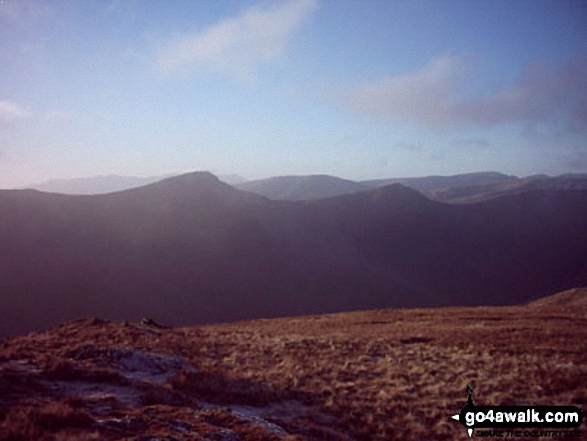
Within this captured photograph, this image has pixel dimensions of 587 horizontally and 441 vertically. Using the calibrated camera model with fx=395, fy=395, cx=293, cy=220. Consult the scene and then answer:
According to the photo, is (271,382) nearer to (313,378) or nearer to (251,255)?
(313,378)

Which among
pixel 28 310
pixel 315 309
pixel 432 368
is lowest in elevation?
pixel 315 309

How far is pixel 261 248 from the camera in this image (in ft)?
326

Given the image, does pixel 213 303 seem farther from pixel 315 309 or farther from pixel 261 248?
pixel 261 248

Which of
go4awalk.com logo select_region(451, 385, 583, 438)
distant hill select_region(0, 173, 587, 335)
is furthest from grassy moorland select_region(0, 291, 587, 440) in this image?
distant hill select_region(0, 173, 587, 335)

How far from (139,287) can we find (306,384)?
210ft

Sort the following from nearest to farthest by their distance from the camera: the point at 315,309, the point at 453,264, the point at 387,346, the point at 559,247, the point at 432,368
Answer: the point at 432,368, the point at 387,346, the point at 315,309, the point at 453,264, the point at 559,247

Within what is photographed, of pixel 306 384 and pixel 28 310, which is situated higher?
pixel 306 384

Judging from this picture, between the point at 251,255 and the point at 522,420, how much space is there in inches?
3403

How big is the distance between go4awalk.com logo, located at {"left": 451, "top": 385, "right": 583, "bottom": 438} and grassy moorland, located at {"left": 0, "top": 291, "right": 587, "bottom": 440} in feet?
1.61

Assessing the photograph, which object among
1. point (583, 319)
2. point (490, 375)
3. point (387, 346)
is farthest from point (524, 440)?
point (583, 319)

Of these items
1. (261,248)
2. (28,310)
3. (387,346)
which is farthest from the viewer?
(261,248)

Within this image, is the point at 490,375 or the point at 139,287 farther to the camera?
the point at 139,287

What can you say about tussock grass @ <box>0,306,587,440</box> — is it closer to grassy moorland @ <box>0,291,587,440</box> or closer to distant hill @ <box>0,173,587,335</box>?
grassy moorland @ <box>0,291,587,440</box>

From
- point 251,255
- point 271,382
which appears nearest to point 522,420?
point 271,382
